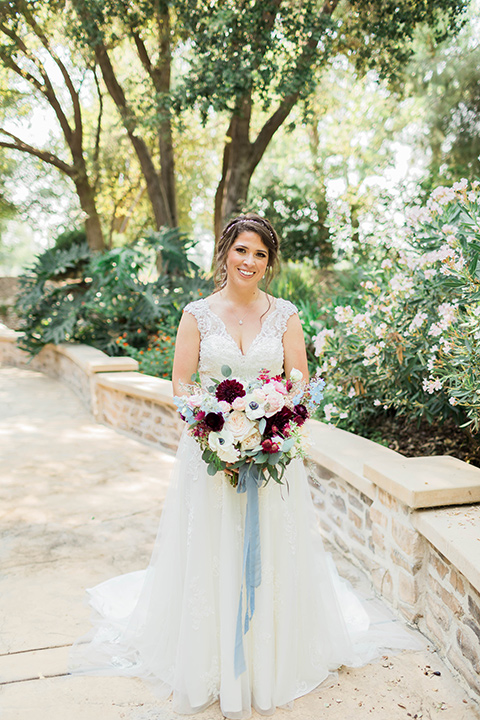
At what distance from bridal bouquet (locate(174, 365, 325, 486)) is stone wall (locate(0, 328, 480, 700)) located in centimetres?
31

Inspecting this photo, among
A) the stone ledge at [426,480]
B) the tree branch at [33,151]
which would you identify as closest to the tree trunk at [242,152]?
the tree branch at [33,151]

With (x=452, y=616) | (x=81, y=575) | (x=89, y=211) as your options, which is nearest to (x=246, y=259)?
(x=452, y=616)

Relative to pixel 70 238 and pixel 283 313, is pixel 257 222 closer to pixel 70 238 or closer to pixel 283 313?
pixel 283 313

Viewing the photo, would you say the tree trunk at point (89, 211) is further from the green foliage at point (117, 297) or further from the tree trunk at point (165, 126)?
the green foliage at point (117, 297)

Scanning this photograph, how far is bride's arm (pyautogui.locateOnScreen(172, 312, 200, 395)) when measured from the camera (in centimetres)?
260

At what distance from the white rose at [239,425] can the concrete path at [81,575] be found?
4.08ft

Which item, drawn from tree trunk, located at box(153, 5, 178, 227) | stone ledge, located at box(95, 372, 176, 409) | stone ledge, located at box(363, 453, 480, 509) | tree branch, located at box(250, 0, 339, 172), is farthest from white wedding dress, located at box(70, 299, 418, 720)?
tree branch, located at box(250, 0, 339, 172)

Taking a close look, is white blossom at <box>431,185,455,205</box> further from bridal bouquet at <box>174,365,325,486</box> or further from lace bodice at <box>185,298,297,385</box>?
bridal bouquet at <box>174,365,325,486</box>

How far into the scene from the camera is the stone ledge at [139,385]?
5905 millimetres

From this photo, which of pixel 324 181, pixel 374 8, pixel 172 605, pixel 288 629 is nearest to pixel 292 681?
pixel 288 629

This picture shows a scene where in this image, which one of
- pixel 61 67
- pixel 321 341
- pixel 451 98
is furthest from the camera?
pixel 61 67

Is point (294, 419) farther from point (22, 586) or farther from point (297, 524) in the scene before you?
point (22, 586)

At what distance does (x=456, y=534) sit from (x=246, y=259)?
158 cm

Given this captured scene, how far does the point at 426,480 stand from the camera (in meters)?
2.96
